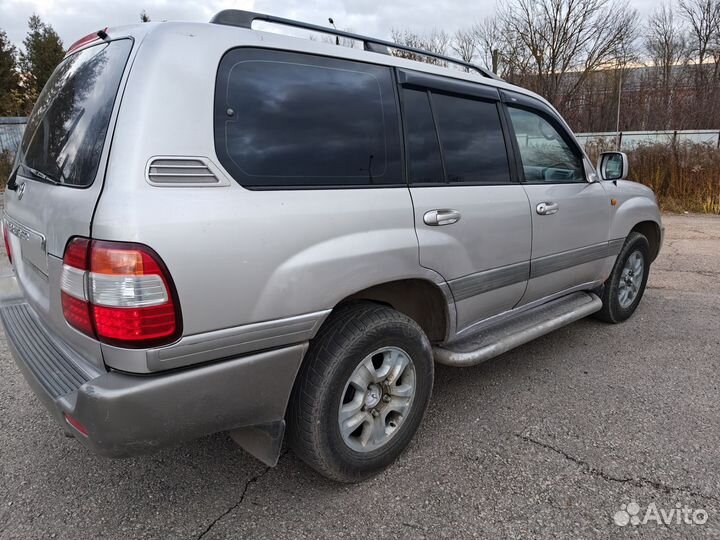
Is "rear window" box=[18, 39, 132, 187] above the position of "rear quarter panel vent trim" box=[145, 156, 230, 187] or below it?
above

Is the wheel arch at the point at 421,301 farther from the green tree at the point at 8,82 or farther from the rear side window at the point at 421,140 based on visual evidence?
the green tree at the point at 8,82

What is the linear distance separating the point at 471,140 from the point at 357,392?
1538 mm

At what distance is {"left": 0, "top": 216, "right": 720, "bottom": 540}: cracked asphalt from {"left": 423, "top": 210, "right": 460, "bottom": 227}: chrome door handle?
1.16 meters

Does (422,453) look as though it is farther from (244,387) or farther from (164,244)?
(164,244)

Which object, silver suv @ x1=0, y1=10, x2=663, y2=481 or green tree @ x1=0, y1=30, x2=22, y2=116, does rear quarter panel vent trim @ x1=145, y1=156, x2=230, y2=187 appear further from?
green tree @ x1=0, y1=30, x2=22, y2=116

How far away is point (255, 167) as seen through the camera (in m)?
1.89

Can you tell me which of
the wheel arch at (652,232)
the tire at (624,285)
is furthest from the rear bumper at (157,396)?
the wheel arch at (652,232)

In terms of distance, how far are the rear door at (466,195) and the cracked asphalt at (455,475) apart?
2.14 feet

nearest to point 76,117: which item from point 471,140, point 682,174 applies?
point 471,140

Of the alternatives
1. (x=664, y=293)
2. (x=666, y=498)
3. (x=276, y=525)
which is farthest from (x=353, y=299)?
(x=664, y=293)

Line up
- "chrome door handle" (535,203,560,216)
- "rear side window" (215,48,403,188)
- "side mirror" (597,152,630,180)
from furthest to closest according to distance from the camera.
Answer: "side mirror" (597,152,630,180), "chrome door handle" (535,203,560,216), "rear side window" (215,48,403,188)

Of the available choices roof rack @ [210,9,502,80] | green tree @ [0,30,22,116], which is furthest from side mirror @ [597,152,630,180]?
green tree @ [0,30,22,116]

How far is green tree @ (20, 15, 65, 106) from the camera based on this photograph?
93.6 ft

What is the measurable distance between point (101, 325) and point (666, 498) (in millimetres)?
2427
